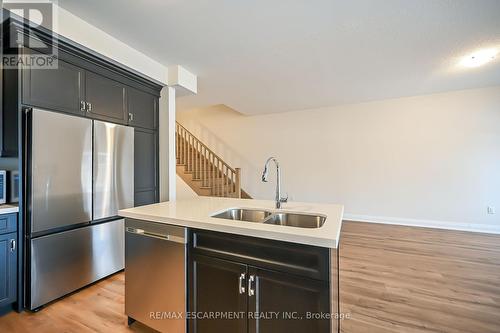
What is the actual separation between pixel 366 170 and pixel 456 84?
2008mm

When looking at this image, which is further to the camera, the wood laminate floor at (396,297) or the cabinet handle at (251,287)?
the wood laminate floor at (396,297)

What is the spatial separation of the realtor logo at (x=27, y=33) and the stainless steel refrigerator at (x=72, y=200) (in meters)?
0.45

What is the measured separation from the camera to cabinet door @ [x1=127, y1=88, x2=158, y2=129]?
2.74 metres

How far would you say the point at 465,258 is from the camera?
286 cm

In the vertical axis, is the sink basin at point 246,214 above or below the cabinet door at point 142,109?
below

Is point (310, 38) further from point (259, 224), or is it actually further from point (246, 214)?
point (259, 224)

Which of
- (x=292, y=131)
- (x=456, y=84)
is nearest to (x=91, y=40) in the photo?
(x=292, y=131)

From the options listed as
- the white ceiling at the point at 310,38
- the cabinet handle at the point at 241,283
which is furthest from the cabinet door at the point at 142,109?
the cabinet handle at the point at 241,283

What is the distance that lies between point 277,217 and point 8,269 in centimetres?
214

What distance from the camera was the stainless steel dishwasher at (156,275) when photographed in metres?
1.45

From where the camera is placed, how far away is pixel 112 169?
2402 millimetres

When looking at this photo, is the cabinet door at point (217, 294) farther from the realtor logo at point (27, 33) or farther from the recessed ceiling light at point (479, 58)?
the recessed ceiling light at point (479, 58)

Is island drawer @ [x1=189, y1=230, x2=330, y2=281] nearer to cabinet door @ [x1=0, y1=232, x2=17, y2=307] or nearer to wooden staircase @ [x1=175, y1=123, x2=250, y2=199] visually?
cabinet door @ [x1=0, y1=232, x2=17, y2=307]

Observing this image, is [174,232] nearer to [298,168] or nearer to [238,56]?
[238,56]
